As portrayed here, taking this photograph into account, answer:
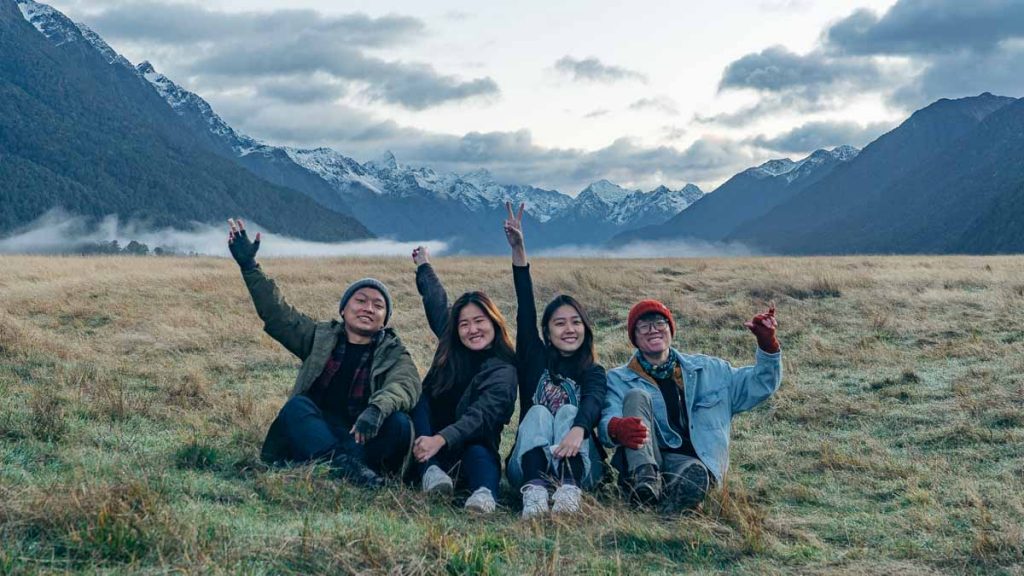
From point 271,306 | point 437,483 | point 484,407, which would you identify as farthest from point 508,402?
point 271,306

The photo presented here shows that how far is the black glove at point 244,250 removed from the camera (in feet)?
21.6

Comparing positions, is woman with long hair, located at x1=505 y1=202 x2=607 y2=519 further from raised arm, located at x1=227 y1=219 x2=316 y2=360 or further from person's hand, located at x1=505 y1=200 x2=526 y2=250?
raised arm, located at x1=227 y1=219 x2=316 y2=360

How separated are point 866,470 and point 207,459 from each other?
5.80 metres

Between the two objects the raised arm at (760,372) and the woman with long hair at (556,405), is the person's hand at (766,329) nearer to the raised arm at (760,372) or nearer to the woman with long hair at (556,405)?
the raised arm at (760,372)

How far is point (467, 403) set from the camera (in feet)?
20.7

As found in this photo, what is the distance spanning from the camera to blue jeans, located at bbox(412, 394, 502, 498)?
5789 millimetres

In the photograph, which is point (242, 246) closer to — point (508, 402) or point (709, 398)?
point (508, 402)

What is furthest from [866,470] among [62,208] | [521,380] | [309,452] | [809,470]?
[62,208]

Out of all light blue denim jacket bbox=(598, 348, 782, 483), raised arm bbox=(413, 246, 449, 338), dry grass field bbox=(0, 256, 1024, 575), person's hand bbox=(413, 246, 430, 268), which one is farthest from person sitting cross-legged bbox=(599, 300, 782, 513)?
person's hand bbox=(413, 246, 430, 268)

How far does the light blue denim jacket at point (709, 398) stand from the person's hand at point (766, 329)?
0.08 m

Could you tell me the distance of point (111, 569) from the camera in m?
3.59

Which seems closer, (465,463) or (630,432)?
(630,432)

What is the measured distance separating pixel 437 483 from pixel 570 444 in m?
1.01

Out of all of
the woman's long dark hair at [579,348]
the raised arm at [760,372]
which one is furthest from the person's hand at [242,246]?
the raised arm at [760,372]
